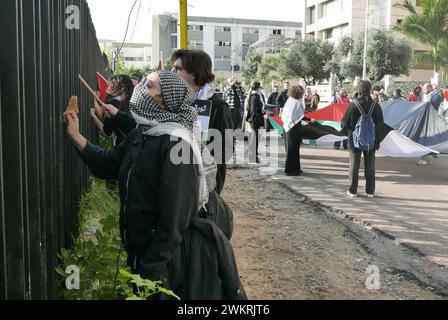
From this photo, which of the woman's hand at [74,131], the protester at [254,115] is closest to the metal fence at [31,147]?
the woman's hand at [74,131]

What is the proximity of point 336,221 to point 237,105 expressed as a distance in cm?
601

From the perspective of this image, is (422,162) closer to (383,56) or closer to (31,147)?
(31,147)

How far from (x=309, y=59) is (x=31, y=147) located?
51370mm

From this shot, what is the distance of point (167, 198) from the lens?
2381 mm

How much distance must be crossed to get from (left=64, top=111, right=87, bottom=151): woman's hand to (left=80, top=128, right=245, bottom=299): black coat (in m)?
0.54

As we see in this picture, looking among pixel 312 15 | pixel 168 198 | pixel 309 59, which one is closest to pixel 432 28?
pixel 309 59

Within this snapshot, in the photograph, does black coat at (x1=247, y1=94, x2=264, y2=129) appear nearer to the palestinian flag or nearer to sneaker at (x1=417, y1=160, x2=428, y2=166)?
the palestinian flag

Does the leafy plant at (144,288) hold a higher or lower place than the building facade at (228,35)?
lower

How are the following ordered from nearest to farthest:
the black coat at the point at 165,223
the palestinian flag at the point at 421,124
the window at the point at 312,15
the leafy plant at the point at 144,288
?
1. the leafy plant at the point at 144,288
2. the black coat at the point at 165,223
3. the palestinian flag at the point at 421,124
4. the window at the point at 312,15

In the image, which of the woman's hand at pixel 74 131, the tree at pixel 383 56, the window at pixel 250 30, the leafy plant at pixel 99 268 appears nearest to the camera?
the leafy plant at pixel 99 268

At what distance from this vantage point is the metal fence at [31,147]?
197 cm

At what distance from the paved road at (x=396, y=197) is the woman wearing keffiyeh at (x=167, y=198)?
12.1 feet

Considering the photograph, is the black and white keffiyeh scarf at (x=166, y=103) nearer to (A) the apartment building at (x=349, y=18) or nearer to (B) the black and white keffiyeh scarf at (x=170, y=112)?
(B) the black and white keffiyeh scarf at (x=170, y=112)
